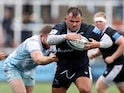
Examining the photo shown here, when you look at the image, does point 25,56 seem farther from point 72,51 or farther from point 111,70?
point 111,70

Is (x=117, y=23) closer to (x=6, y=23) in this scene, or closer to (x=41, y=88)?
(x=6, y=23)

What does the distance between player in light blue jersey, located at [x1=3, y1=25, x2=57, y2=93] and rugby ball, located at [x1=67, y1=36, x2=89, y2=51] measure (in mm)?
383

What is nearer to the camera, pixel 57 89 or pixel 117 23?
pixel 57 89

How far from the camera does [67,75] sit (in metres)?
12.8

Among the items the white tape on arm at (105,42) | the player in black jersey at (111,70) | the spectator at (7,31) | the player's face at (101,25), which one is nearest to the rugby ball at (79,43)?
the white tape on arm at (105,42)

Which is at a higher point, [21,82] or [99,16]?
[99,16]

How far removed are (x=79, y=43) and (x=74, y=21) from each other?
1.37 ft

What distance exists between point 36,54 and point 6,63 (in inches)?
49.1

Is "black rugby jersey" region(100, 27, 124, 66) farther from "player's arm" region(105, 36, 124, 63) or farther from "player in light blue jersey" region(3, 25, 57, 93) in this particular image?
"player in light blue jersey" region(3, 25, 57, 93)

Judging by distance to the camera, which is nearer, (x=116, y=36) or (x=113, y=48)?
(x=116, y=36)

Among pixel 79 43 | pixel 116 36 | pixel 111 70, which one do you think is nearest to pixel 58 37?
pixel 79 43

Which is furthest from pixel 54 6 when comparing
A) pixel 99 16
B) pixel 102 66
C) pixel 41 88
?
pixel 99 16

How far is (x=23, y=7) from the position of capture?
91.6 ft

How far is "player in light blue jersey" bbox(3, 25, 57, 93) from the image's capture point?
12.5 meters
